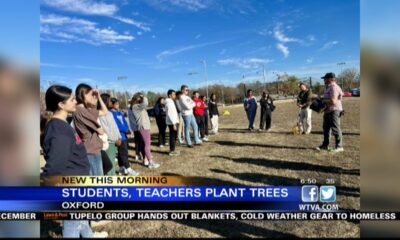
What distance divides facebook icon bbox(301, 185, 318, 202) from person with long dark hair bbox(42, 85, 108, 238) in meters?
1.75

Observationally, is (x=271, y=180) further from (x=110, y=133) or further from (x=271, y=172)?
(x=110, y=133)

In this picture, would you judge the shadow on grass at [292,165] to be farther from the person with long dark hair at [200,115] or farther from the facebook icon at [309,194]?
the person with long dark hair at [200,115]

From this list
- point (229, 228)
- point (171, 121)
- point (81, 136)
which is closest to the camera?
point (229, 228)

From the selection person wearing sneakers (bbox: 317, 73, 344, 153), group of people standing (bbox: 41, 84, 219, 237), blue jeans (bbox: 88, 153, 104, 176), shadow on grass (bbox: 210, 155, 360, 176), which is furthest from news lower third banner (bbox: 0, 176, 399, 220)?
person wearing sneakers (bbox: 317, 73, 344, 153)

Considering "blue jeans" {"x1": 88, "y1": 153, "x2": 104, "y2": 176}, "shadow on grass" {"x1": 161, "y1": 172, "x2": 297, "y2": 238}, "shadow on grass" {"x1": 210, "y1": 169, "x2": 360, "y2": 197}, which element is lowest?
"shadow on grass" {"x1": 161, "y1": 172, "x2": 297, "y2": 238}

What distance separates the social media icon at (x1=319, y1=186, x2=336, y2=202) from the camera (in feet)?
7.94

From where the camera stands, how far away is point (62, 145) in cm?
220

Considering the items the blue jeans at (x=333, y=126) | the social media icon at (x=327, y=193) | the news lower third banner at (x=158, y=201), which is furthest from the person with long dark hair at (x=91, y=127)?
the blue jeans at (x=333, y=126)

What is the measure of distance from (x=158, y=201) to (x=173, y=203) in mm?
123

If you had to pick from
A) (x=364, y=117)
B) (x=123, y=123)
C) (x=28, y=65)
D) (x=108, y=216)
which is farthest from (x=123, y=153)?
(x=364, y=117)

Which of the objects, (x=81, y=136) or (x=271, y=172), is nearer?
(x=81, y=136)

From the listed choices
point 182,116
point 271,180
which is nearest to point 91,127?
point 271,180

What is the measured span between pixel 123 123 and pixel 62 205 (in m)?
2.20

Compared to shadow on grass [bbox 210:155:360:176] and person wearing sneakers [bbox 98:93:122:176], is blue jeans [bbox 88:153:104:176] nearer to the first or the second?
person wearing sneakers [bbox 98:93:122:176]
